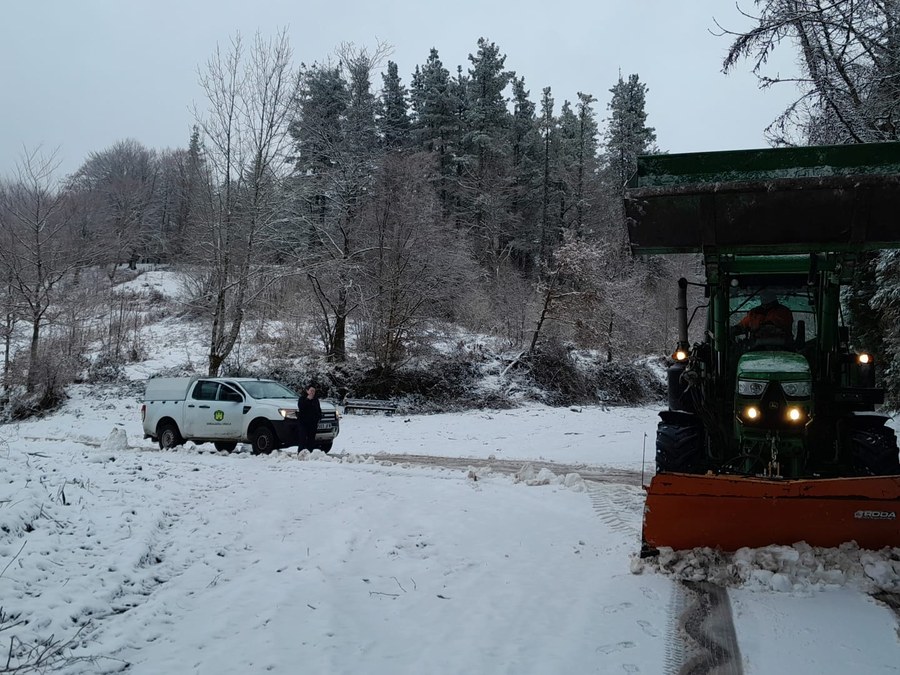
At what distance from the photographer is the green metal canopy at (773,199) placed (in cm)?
573

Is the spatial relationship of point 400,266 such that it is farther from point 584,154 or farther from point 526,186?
point 584,154

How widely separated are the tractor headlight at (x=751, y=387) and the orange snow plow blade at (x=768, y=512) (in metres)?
0.94

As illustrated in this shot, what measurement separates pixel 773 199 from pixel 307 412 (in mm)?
10394

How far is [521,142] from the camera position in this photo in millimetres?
46688

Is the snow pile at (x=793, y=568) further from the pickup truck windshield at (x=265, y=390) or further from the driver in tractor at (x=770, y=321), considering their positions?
the pickup truck windshield at (x=265, y=390)

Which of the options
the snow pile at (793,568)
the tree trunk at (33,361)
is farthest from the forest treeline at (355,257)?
the snow pile at (793,568)

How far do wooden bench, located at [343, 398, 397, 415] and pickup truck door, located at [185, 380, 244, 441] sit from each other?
925 centimetres

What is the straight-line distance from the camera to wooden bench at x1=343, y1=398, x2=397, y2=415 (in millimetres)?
23906

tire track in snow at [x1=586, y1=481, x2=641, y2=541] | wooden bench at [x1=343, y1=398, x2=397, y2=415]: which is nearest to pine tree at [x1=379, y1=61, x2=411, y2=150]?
wooden bench at [x1=343, y1=398, x2=397, y2=415]

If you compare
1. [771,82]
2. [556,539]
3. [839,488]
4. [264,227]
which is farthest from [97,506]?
[264,227]

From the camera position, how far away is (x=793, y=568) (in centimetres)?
514

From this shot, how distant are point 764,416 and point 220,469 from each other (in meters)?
8.13

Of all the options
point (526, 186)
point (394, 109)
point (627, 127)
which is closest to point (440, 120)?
point (394, 109)

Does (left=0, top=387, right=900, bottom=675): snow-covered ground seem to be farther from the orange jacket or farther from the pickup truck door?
the pickup truck door
